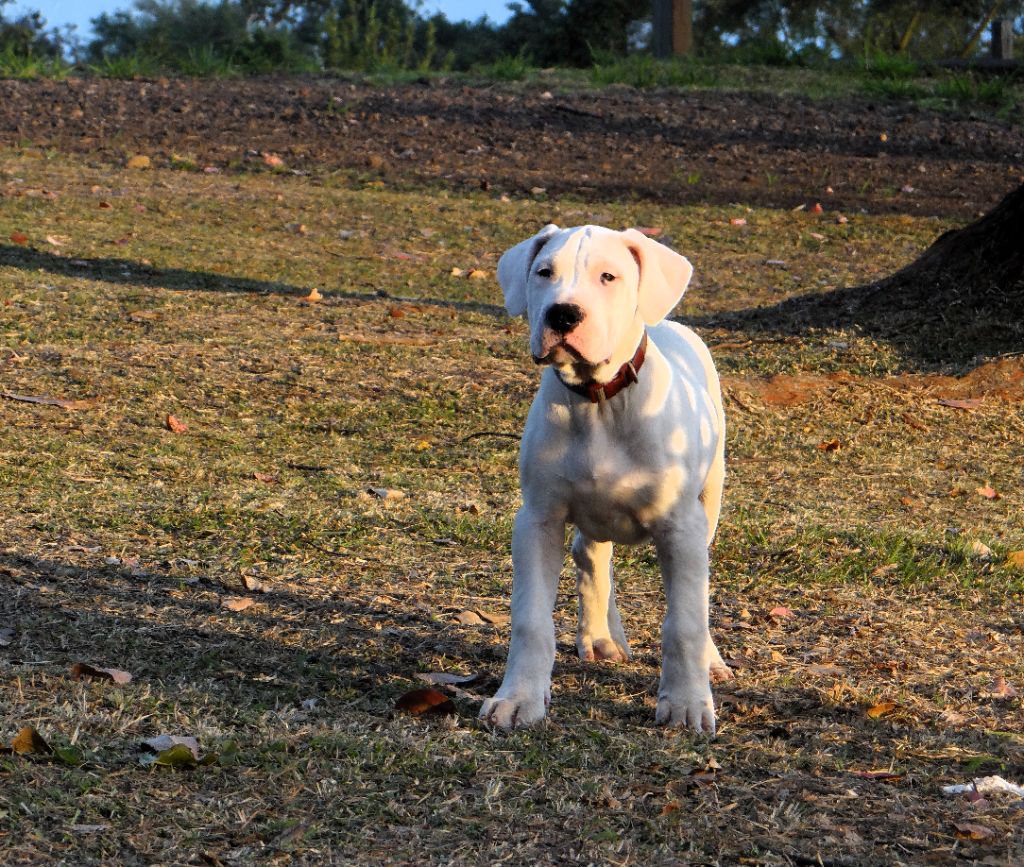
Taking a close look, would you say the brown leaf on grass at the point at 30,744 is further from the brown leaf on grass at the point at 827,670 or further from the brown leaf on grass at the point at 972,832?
the brown leaf on grass at the point at 827,670

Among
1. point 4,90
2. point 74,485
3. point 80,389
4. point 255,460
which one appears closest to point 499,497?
point 255,460

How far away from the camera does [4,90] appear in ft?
56.2

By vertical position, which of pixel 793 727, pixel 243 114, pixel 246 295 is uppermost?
pixel 243 114

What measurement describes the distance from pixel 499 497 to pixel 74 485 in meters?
1.86

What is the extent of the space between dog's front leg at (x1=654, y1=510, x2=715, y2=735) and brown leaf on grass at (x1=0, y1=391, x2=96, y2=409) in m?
4.40

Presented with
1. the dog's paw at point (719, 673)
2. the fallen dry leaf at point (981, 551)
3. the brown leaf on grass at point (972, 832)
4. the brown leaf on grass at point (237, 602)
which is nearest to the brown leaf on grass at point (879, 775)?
the brown leaf on grass at point (972, 832)

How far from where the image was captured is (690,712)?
4051 mm

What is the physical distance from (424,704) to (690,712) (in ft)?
2.38

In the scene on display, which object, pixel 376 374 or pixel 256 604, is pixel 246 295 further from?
pixel 256 604

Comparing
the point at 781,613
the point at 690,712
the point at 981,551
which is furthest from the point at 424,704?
the point at 981,551

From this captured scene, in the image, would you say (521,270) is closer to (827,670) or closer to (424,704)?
(424,704)

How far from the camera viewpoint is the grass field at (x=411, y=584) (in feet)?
11.1

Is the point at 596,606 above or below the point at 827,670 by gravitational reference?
above

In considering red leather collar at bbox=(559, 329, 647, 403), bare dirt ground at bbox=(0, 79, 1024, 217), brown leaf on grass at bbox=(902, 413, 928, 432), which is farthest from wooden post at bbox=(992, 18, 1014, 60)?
red leather collar at bbox=(559, 329, 647, 403)
